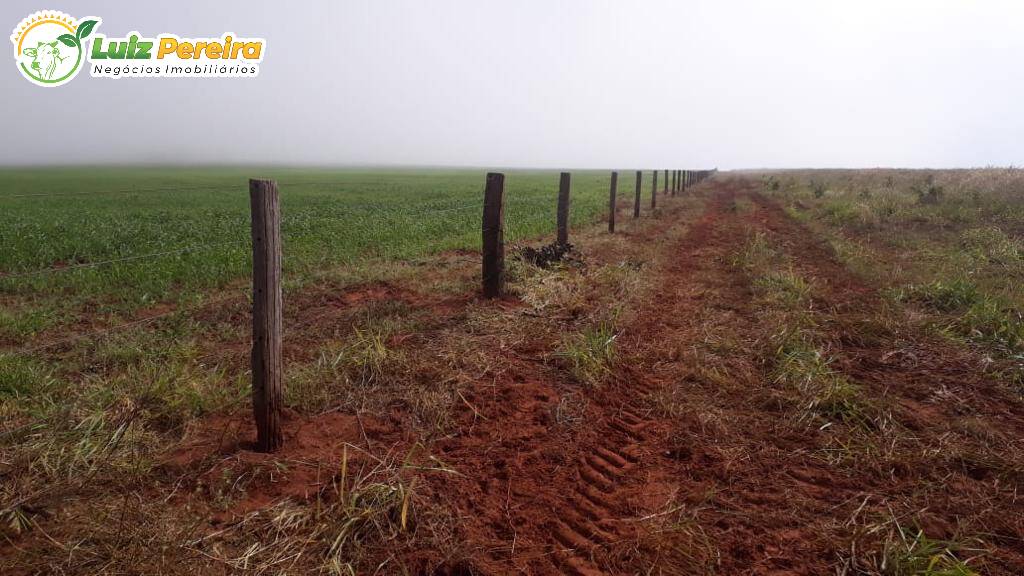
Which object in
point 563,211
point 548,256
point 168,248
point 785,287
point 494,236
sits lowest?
point 168,248

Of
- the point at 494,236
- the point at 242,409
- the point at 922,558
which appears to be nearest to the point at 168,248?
the point at 494,236

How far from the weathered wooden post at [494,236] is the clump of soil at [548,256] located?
1465 mm

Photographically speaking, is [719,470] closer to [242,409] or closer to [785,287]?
[242,409]

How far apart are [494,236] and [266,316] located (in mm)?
3277

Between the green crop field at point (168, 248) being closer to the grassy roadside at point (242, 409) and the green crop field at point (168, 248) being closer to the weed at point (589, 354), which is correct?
the grassy roadside at point (242, 409)

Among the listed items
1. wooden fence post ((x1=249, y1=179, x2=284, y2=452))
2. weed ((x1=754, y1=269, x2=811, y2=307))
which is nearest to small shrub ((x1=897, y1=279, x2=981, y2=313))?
weed ((x1=754, y1=269, x2=811, y2=307))

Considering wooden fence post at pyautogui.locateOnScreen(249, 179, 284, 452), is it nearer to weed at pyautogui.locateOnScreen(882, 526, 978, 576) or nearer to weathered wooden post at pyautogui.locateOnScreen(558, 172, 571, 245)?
weed at pyautogui.locateOnScreen(882, 526, 978, 576)

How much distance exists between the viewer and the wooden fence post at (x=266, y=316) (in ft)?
9.20

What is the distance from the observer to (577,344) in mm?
4488

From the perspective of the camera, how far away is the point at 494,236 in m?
5.84

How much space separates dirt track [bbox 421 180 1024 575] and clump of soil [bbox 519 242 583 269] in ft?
9.46

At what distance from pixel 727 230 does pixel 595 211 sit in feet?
16.8

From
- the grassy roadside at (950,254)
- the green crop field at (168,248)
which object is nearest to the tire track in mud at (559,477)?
the green crop field at (168,248)

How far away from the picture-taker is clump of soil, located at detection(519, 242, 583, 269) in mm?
7398
